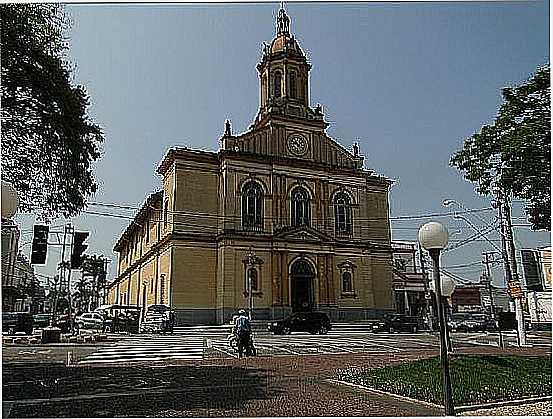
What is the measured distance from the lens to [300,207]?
3444cm

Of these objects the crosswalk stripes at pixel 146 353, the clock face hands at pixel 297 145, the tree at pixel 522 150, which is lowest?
the crosswalk stripes at pixel 146 353

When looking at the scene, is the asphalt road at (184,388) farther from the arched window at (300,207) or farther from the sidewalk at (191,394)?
the arched window at (300,207)

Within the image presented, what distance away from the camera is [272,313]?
105ft

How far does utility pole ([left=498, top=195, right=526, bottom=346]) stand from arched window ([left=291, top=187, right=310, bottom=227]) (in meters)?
15.3

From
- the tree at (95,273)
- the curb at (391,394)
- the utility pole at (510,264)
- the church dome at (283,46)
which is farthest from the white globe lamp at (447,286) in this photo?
the tree at (95,273)

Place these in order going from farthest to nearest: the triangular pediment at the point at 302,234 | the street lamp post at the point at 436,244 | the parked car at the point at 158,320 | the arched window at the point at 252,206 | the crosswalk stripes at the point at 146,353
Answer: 1. the triangular pediment at the point at 302,234
2. the arched window at the point at 252,206
3. the parked car at the point at 158,320
4. the crosswalk stripes at the point at 146,353
5. the street lamp post at the point at 436,244

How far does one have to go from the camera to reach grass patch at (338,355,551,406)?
8.05m

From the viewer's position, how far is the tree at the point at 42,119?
31.9 ft

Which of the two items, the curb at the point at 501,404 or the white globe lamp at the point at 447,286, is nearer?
the curb at the point at 501,404

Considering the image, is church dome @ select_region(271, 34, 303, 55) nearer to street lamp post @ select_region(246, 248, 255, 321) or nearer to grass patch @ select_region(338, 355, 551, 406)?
street lamp post @ select_region(246, 248, 255, 321)

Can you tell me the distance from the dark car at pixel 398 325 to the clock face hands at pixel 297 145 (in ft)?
35.3

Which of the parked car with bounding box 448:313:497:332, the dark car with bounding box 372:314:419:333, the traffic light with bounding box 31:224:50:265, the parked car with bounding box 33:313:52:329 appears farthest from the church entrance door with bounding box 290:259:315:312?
the traffic light with bounding box 31:224:50:265

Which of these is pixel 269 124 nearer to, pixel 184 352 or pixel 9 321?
pixel 9 321

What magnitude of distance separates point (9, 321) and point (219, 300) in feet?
34.3
